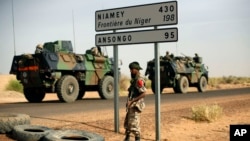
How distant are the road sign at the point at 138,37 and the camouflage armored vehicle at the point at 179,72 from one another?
16863 mm

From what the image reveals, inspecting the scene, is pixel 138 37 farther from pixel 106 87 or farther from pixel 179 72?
pixel 179 72

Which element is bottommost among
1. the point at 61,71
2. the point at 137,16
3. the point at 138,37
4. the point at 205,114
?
the point at 205,114

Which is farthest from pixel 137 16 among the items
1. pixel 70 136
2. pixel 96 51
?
pixel 96 51

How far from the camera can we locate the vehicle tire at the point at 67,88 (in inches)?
636

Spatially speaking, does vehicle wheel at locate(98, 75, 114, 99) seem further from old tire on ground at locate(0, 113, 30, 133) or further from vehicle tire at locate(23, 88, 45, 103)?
old tire on ground at locate(0, 113, 30, 133)

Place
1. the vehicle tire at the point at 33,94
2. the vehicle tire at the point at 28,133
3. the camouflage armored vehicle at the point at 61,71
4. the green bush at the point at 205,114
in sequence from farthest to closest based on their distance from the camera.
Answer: the vehicle tire at the point at 33,94, the camouflage armored vehicle at the point at 61,71, the green bush at the point at 205,114, the vehicle tire at the point at 28,133

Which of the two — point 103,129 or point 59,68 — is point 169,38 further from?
point 59,68

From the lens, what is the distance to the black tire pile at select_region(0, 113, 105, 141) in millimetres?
6363

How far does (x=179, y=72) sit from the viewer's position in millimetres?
25375

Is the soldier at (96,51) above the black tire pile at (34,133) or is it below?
above

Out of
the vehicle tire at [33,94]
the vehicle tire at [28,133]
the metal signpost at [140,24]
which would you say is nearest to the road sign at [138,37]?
the metal signpost at [140,24]

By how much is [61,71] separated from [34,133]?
406 inches

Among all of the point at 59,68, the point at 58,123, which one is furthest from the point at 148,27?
the point at 59,68

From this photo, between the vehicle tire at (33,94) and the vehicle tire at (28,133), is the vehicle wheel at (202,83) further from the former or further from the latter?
the vehicle tire at (28,133)
